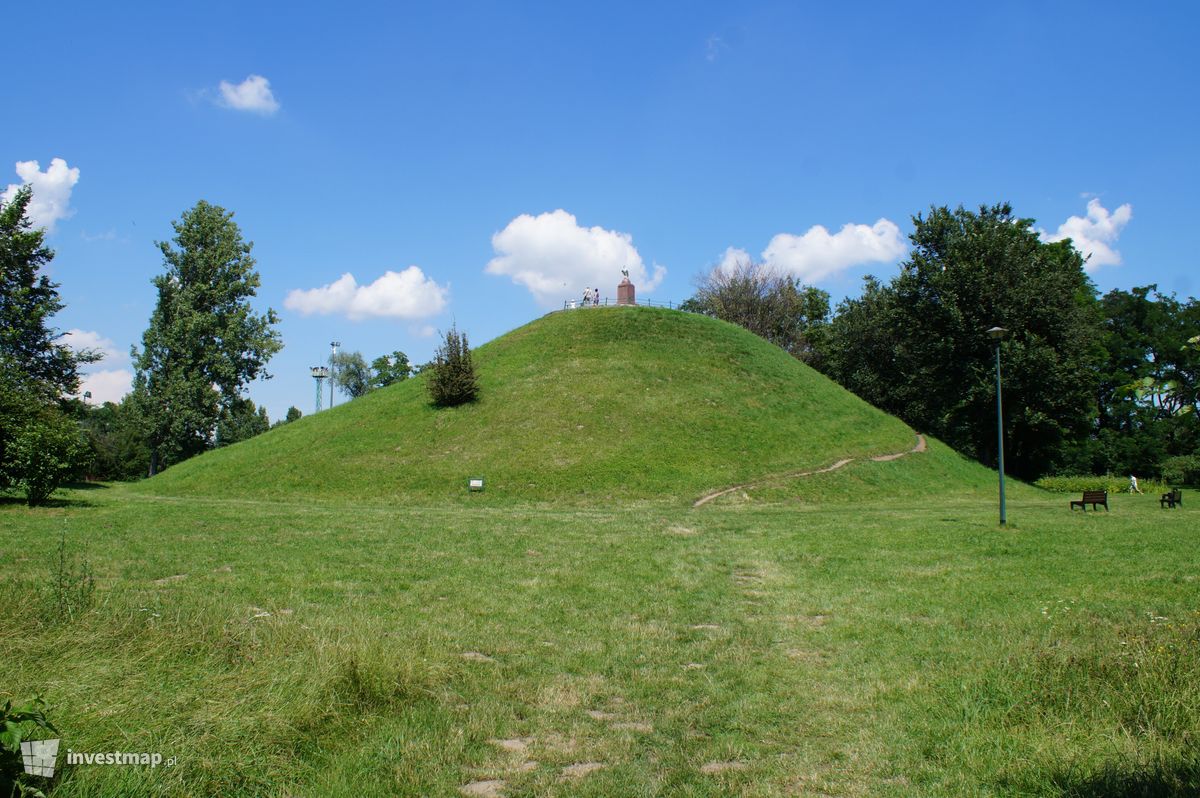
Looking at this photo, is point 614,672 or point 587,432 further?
point 587,432

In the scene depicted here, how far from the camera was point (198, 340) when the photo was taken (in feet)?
163

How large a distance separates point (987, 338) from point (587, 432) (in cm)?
2629

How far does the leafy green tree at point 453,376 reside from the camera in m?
38.6

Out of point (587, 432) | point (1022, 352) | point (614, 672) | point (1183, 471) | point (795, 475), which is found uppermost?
point (1022, 352)

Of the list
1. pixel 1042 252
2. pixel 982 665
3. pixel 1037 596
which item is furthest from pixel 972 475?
pixel 982 665

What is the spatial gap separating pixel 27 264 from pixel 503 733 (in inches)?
1941

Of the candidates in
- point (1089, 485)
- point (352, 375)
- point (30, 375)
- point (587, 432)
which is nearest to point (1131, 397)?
point (1089, 485)

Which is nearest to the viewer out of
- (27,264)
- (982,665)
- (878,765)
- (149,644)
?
(878,765)

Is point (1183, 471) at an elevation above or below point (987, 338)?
below

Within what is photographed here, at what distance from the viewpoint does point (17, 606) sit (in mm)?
6594

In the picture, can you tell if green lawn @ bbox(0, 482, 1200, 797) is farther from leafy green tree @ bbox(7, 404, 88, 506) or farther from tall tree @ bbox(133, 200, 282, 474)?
tall tree @ bbox(133, 200, 282, 474)

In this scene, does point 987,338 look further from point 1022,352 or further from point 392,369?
point 392,369

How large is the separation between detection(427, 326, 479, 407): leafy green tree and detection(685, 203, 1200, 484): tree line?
28492mm

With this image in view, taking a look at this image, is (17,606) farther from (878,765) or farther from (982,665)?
(982,665)
